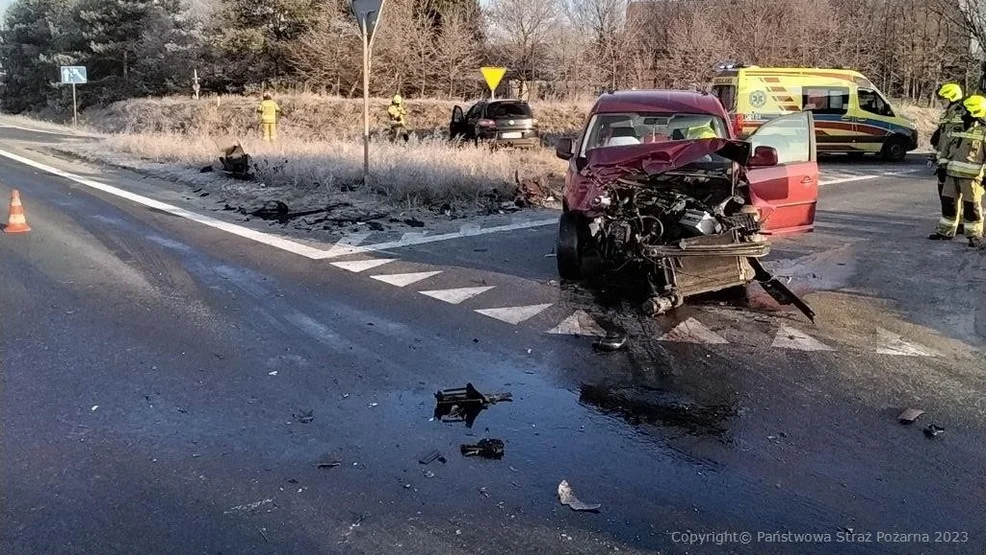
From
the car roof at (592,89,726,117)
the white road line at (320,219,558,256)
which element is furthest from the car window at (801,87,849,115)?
the car roof at (592,89,726,117)

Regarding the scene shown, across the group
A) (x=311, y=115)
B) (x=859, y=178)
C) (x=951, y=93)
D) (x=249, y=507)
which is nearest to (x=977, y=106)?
(x=951, y=93)

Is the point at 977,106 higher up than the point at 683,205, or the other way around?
the point at 977,106

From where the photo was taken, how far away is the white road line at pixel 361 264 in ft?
26.3

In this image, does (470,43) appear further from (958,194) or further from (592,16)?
A: (958,194)

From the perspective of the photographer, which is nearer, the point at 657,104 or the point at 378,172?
the point at 657,104

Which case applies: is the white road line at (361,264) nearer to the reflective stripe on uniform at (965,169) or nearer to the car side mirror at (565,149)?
the car side mirror at (565,149)

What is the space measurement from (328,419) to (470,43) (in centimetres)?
3494

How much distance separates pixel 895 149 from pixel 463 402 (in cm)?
2098

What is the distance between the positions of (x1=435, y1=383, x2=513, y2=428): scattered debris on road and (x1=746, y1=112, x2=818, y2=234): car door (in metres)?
3.71

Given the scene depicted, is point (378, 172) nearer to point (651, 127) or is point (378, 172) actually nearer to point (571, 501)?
point (651, 127)

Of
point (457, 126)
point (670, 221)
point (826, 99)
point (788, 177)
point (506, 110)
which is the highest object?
point (826, 99)

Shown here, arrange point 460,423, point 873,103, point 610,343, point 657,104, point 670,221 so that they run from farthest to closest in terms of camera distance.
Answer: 1. point 873,103
2. point 657,104
3. point 670,221
4. point 610,343
5. point 460,423

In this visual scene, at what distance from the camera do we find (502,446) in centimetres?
404

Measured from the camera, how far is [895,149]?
70.7 ft
